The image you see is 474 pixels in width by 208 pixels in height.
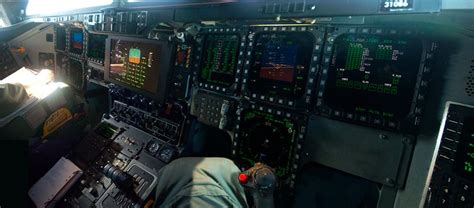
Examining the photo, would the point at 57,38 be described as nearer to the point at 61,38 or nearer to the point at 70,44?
the point at 61,38

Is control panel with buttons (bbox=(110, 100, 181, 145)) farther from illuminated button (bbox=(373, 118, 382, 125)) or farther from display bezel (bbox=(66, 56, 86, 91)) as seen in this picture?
illuminated button (bbox=(373, 118, 382, 125))

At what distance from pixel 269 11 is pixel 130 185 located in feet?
5.11

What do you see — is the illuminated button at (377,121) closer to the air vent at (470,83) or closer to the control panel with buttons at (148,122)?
the air vent at (470,83)

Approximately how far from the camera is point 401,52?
4.63 ft

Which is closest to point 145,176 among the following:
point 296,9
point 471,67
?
point 296,9

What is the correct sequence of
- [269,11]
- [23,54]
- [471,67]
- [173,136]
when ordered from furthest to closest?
1. [23,54]
2. [173,136]
3. [269,11]
4. [471,67]

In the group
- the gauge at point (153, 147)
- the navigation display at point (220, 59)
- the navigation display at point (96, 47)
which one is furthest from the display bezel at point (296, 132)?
the navigation display at point (96, 47)

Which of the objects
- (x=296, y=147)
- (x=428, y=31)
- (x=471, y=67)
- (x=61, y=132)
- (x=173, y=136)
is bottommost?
(x=61, y=132)

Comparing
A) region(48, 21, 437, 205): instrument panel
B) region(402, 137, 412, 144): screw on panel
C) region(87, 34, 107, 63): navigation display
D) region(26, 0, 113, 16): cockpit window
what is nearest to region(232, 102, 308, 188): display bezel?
region(48, 21, 437, 205): instrument panel

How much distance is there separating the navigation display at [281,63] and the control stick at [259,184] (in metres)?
0.56

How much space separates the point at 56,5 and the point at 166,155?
3.22 m

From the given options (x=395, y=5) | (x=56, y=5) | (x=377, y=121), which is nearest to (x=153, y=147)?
(x=377, y=121)

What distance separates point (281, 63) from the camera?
1843 millimetres

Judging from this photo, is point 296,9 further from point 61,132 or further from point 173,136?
point 61,132
